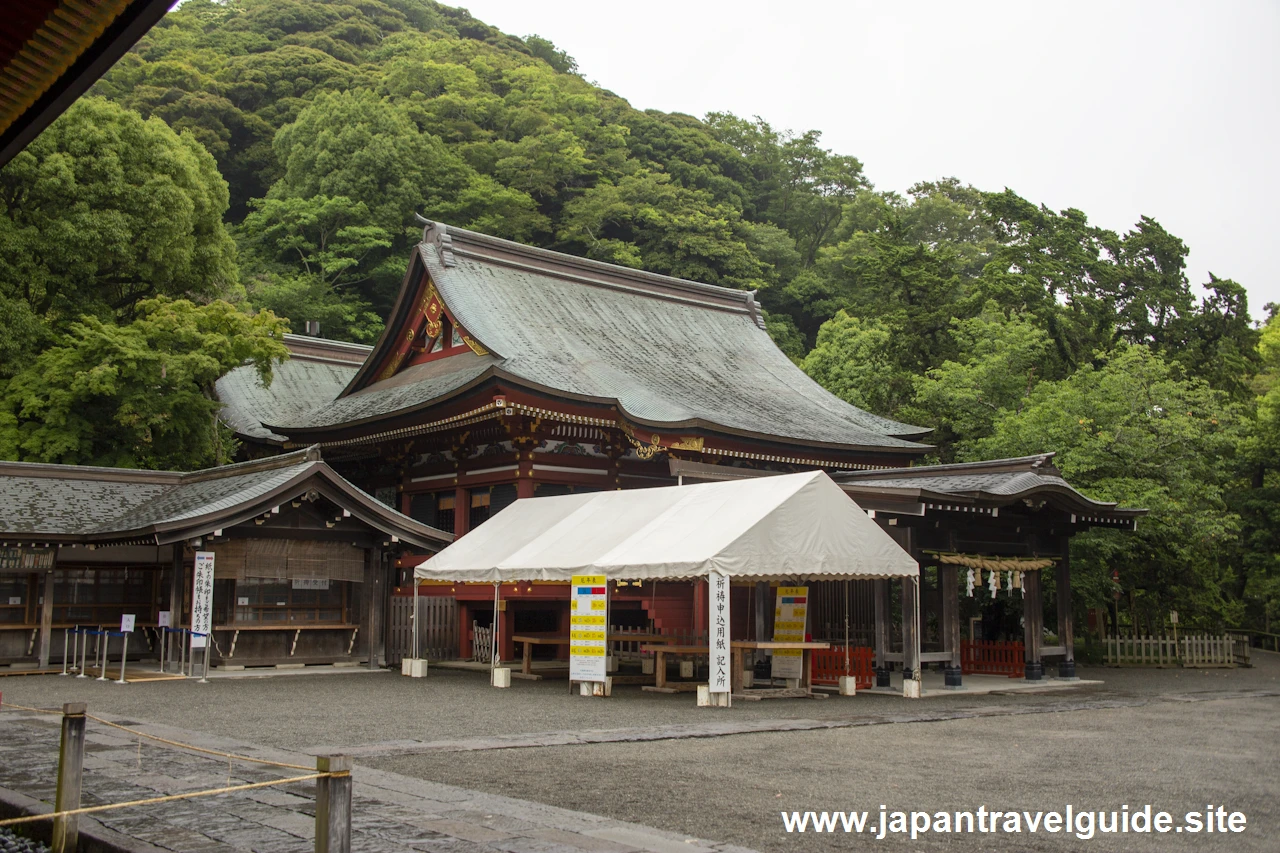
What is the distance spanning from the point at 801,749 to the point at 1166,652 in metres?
16.0

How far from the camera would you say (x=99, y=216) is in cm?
2212

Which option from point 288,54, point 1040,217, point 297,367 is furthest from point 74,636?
point 288,54

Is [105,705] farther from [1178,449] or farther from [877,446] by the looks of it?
[1178,449]

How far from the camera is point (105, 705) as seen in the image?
39.5 ft

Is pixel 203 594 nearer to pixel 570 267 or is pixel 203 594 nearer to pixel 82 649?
pixel 82 649

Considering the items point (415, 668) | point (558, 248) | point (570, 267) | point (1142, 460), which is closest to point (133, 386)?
point (415, 668)

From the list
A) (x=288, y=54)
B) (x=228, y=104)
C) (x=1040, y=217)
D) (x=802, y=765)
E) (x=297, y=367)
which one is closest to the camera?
(x=802, y=765)

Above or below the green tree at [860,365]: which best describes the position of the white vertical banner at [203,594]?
below

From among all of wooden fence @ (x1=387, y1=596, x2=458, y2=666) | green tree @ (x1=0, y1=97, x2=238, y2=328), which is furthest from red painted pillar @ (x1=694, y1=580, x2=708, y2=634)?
green tree @ (x1=0, y1=97, x2=238, y2=328)

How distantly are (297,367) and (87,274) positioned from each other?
6778 millimetres

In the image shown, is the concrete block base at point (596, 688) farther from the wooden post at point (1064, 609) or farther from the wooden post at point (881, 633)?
the wooden post at point (1064, 609)

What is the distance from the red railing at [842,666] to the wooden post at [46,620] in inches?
465

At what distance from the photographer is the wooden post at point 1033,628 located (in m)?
16.9

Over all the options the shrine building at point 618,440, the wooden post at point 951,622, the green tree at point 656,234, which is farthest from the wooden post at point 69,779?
the green tree at point 656,234
